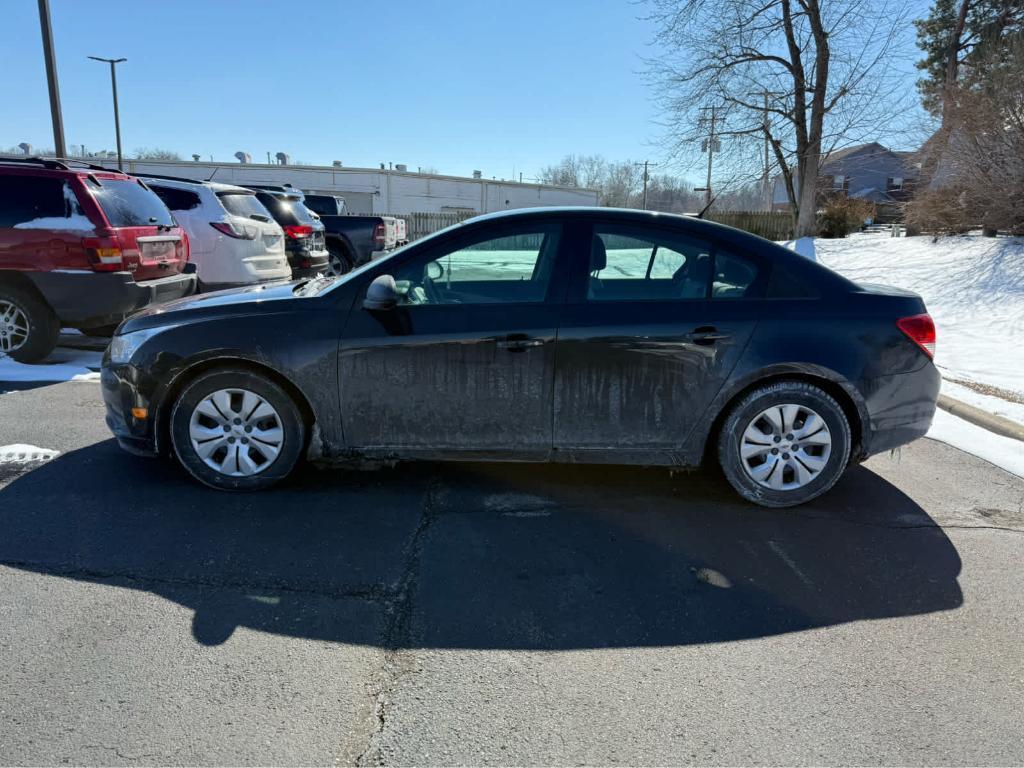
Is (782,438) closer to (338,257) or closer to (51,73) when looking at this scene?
(338,257)

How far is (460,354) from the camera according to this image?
3789mm

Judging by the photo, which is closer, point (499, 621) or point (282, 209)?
point (499, 621)

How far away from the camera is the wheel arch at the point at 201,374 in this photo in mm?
3887

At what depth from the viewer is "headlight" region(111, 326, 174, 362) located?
3.94 meters

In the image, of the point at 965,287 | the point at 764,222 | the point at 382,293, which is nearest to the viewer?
the point at 382,293

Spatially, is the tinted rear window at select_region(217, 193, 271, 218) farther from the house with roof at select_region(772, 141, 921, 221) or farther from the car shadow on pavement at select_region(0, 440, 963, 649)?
the house with roof at select_region(772, 141, 921, 221)

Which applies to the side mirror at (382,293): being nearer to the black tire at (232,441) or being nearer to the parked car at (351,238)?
the black tire at (232,441)

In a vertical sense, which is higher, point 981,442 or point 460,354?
point 460,354

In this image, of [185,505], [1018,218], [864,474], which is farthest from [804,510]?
[1018,218]

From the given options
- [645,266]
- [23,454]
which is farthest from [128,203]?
[645,266]

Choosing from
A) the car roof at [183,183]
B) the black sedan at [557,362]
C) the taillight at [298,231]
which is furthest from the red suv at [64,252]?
the taillight at [298,231]

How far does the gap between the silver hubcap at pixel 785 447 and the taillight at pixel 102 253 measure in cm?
606

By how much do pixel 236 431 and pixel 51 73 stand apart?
12.2m

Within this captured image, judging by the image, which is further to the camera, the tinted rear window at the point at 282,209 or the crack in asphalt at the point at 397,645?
the tinted rear window at the point at 282,209
